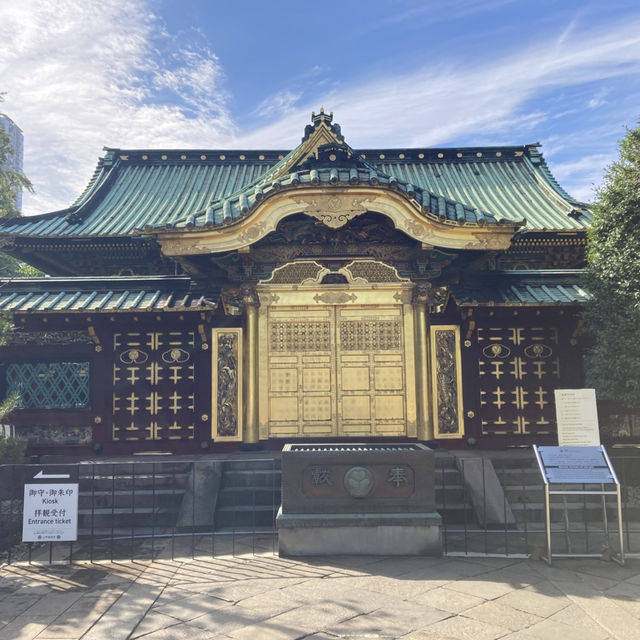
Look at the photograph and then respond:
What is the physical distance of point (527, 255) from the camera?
1271cm

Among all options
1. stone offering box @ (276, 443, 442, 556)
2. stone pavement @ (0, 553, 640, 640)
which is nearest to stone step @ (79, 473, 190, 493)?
stone pavement @ (0, 553, 640, 640)

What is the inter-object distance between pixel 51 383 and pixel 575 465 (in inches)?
397

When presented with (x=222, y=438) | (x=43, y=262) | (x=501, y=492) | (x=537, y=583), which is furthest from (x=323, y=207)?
(x=43, y=262)

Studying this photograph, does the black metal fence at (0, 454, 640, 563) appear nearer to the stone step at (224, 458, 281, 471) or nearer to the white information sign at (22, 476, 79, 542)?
the stone step at (224, 458, 281, 471)

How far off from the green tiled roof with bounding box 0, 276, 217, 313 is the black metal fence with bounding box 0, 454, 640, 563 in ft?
10.4

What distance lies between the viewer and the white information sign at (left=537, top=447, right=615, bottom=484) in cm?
642

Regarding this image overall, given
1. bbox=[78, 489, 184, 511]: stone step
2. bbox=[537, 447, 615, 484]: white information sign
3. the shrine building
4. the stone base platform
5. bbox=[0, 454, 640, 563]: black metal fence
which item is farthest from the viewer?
the shrine building

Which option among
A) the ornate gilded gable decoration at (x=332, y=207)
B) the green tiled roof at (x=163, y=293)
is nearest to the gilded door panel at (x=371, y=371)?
the green tiled roof at (x=163, y=293)

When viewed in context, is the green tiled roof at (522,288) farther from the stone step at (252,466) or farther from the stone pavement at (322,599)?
the stone pavement at (322,599)

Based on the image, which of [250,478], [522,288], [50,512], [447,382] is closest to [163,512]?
[250,478]

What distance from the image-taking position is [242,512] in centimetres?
832

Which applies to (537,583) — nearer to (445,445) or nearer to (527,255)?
(445,445)

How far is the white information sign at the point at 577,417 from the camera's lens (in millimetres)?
7301

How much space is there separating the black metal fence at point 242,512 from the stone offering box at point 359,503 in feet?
1.79
